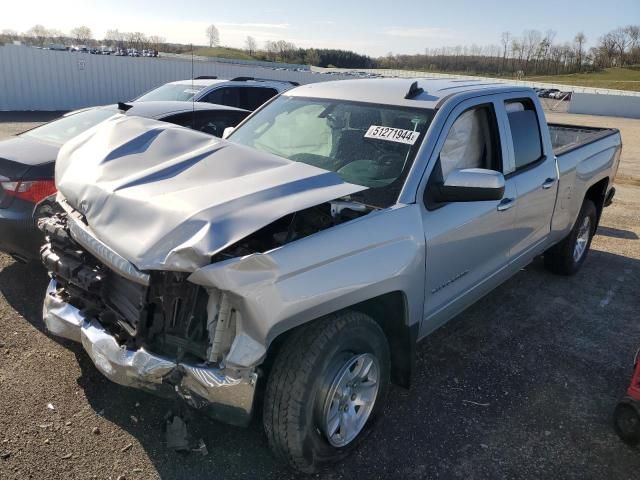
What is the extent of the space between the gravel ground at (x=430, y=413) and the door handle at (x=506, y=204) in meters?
Result: 1.11

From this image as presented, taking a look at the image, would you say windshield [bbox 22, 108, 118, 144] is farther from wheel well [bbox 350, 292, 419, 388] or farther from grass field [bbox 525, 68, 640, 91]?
grass field [bbox 525, 68, 640, 91]

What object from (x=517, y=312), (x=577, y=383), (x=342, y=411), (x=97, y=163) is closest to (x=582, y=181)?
(x=517, y=312)

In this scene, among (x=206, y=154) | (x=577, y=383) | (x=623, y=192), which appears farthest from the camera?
(x=623, y=192)

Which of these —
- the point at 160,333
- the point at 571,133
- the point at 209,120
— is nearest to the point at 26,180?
the point at 160,333

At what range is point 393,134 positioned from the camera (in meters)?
3.25

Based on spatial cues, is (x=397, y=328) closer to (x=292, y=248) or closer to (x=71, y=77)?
(x=292, y=248)

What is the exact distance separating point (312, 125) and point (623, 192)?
9.26m

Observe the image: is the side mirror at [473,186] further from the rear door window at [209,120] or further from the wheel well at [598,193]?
the rear door window at [209,120]

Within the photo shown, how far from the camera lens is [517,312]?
471cm

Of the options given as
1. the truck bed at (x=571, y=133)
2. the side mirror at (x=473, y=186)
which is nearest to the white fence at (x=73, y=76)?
the truck bed at (x=571, y=133)

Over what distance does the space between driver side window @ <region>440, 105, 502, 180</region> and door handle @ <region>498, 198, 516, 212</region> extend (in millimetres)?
237

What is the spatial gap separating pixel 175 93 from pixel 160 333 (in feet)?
25.2

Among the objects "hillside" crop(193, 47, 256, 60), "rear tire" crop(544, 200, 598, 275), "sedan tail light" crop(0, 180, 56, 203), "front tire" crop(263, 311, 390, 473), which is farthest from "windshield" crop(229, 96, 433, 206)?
"hillside" crop(193, 47, 256, 60)

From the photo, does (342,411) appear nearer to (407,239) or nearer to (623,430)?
(407,239)
